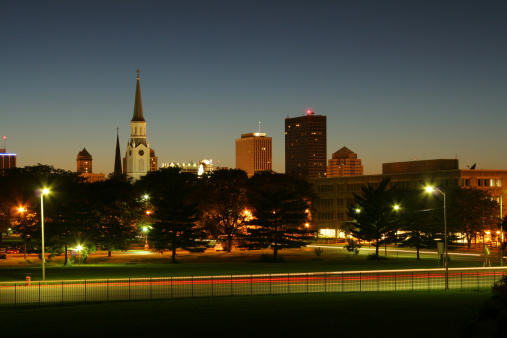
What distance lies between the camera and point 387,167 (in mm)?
154500

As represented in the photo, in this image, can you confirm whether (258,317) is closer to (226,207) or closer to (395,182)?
(226,207)

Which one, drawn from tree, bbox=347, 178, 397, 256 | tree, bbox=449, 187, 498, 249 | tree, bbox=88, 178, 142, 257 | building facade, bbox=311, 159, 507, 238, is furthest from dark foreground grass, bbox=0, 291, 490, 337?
building facade, bbox=311, 159, 507, 238

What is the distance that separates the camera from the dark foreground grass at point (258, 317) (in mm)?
23469

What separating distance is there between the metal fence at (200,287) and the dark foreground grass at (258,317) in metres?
3.50

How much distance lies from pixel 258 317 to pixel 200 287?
14.1 meters

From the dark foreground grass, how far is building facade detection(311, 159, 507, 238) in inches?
3614

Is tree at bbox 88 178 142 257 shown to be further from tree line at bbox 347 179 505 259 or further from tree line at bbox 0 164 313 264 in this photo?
tree line at bbox 347 179 505 259

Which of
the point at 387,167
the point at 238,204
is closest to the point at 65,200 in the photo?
the point at 238,204

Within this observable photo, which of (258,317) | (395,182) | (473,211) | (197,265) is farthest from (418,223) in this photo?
(258,317)

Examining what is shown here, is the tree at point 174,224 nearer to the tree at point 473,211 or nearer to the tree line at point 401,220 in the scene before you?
the tree line at point 401,220

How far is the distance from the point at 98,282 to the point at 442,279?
78.5ft

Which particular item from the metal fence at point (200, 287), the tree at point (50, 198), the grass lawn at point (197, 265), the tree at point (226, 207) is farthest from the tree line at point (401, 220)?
the tree at point (50, 198)

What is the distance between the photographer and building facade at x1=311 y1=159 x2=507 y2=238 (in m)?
122

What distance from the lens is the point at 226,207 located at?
9425 cm
